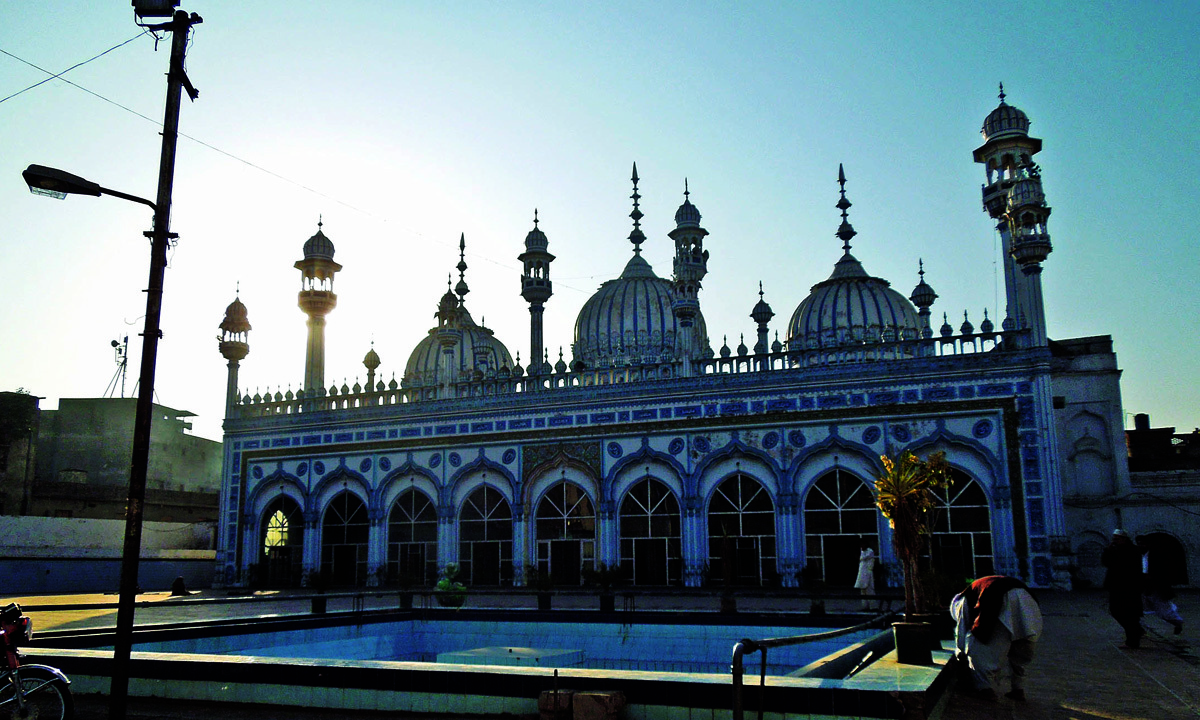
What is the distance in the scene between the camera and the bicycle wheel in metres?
7.89

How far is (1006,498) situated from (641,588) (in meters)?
10.2

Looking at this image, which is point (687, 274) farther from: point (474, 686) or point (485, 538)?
point (474, 686)

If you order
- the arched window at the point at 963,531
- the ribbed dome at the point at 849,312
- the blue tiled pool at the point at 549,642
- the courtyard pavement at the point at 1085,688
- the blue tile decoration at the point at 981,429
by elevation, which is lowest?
the blue tiled pool at the point at 549,642

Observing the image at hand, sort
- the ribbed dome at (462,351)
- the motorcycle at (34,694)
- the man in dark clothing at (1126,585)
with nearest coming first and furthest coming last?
the motorcycle at (34,694) → the man in dark clothing at (1126,585) → the ribbed dome at (462,351)

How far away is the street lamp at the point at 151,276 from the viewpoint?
25.0 ft

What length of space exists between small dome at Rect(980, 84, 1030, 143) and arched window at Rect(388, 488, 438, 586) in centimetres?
2184

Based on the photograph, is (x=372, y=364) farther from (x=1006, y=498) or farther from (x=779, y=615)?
(x=779, y=615)

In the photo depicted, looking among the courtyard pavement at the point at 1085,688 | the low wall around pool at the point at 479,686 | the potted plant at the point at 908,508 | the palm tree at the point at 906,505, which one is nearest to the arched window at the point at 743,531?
the courtyard pavement at the point at 1085,688

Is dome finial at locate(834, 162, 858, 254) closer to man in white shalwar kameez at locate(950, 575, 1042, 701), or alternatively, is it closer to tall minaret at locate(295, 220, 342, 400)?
tall minaret at locate(295, 220, 342, 400)

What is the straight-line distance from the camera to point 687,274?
31312 millimetres

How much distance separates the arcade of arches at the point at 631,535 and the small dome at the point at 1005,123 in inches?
444

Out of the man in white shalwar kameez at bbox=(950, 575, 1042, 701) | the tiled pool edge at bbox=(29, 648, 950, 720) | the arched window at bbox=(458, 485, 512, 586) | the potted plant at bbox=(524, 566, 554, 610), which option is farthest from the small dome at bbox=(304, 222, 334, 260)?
the man in white shalwar kameez at bbox=(950, 575, 1042, 701)

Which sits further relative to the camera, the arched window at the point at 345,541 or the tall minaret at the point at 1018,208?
the arched window at the point at 345,541

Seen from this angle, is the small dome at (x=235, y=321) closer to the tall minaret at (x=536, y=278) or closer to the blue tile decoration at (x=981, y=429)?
the tall minaret at (x=536, y=278)
